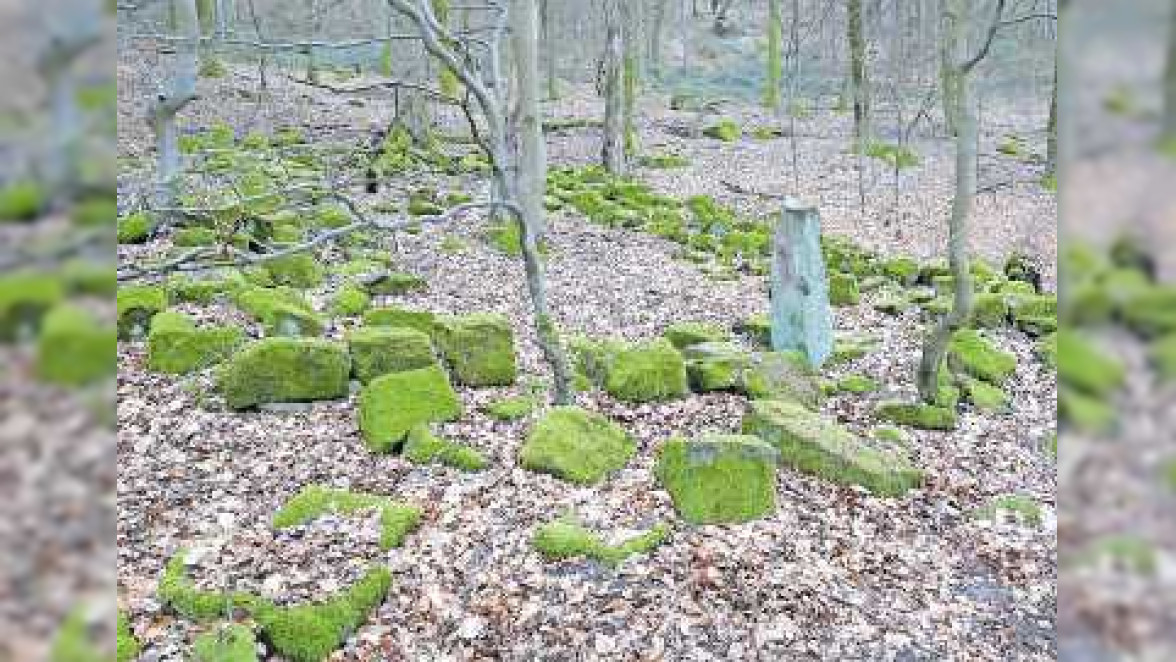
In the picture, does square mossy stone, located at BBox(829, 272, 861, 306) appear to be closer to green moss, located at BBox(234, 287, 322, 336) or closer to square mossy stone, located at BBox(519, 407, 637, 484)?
square mossy stone, located at BBox(519, 407, 637, 484)

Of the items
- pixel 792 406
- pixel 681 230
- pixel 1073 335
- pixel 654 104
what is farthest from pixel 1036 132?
pixel 1073 335

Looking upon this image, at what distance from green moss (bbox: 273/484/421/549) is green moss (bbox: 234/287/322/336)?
2.21 metres

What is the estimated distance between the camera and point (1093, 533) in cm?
123

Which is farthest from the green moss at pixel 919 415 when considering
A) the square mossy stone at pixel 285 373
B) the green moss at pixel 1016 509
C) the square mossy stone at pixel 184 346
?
the square mossy stone at pixel 184 346

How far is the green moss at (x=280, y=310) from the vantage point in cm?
764

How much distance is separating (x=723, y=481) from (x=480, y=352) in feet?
8.19

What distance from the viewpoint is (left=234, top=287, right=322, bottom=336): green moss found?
301 inches

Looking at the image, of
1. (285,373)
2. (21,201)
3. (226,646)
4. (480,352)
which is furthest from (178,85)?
(21,201)

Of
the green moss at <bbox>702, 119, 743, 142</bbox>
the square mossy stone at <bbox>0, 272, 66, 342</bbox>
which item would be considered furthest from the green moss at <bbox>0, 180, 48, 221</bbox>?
the green moss at <bbox>702, 119, 743, 142</bbox>

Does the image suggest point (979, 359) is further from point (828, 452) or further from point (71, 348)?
point (71, 348)

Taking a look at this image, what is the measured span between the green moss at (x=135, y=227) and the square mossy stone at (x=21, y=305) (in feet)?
30.8

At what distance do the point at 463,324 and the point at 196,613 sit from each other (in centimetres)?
318

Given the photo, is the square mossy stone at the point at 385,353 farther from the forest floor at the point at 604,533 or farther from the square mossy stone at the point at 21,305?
the square mossy stone at the point at 21,305

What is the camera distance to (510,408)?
22.5 feet
